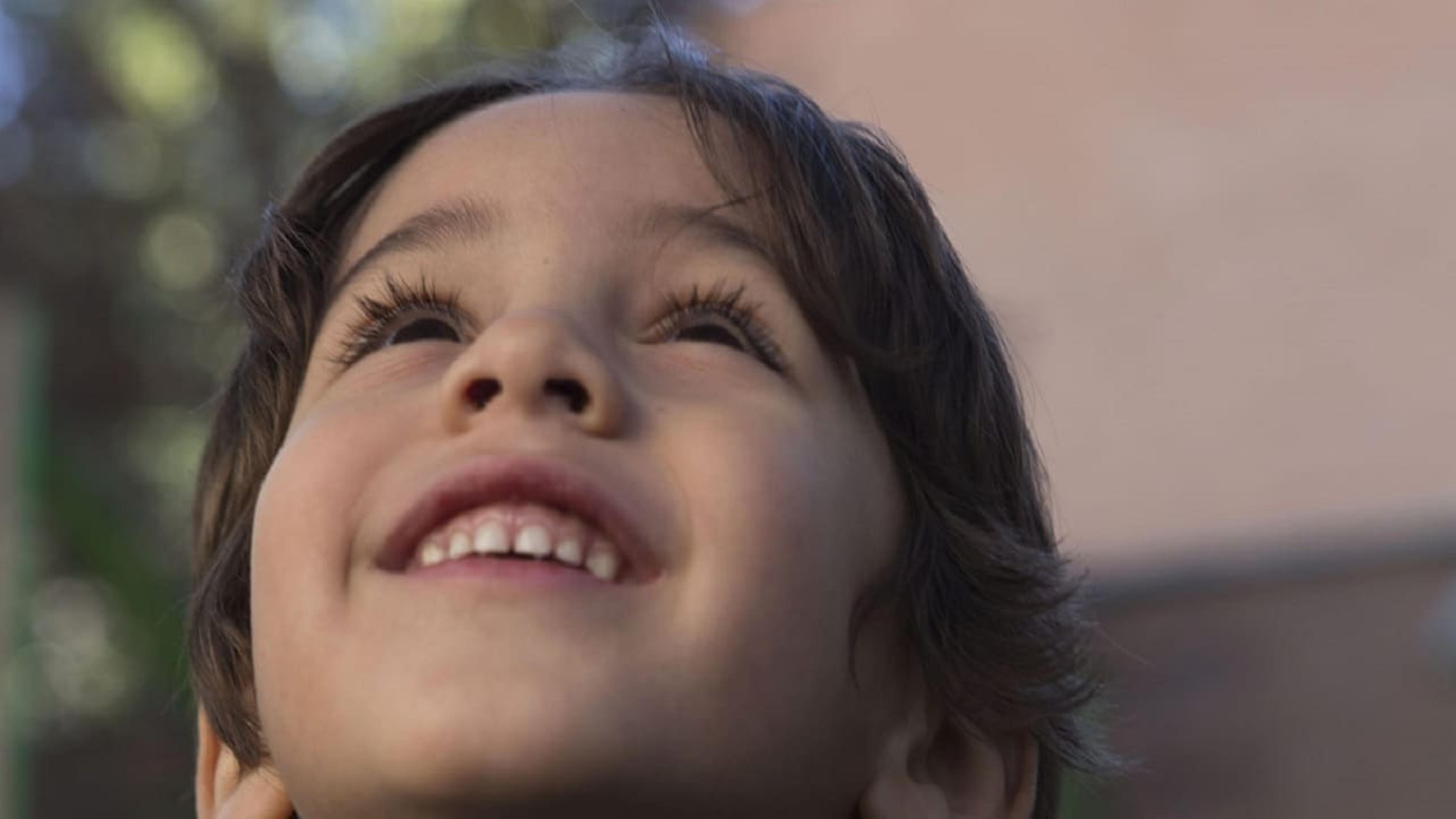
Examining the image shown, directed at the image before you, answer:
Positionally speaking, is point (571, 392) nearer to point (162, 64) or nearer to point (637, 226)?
point (637, 226)

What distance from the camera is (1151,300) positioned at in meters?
9.41

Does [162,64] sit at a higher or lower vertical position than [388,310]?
higher

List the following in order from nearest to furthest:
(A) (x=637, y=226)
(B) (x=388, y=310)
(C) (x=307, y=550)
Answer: (C) (x=307, y=550) → (A) (x=637, y=226) → (B) (x=388, y=310)

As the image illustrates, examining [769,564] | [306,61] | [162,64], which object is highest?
[162,64]

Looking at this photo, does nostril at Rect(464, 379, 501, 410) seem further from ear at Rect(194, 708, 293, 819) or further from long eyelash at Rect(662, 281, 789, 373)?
ear at Rect(194, 708, 293, 819)

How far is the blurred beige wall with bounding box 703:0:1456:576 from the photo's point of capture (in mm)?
8672

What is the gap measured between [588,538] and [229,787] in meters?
0.70

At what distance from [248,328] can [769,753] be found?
2.86ft

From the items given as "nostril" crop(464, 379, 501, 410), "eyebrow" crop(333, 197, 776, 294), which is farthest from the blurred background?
"nostril" crop(464, 379, 501, 410)

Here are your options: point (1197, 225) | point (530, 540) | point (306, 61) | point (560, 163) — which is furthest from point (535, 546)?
point (1197, 225)

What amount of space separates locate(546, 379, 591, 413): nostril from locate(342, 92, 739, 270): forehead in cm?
20

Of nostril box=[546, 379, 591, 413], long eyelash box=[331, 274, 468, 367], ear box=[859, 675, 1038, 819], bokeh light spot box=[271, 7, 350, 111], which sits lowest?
ear box=[859, 675, 1038, 819]

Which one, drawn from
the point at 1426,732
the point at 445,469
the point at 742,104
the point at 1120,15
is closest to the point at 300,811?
the point at 445,469

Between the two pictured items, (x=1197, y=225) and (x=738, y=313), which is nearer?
(x=738, y=313)
